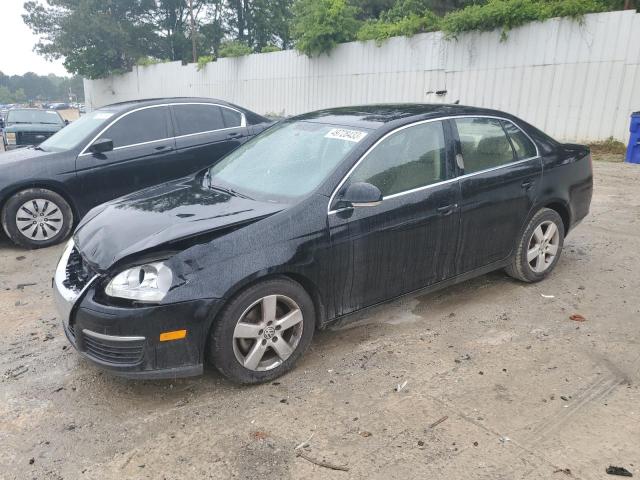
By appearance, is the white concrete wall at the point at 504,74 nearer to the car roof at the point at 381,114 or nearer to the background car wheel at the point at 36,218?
the car roof at the point at 381,114

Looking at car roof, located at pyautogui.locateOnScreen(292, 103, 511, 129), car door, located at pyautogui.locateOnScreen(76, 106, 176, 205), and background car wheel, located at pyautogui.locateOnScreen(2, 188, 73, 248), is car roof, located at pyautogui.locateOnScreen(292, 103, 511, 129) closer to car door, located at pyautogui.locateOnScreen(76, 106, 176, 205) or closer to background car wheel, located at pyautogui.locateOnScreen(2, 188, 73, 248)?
car door, located at pyautogui.locateOnScreen(76, 106, 176, 205)

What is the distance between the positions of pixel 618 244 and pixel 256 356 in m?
4.53

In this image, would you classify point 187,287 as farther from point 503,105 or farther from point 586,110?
point 503,105

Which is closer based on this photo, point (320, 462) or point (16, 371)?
point (320, 462)

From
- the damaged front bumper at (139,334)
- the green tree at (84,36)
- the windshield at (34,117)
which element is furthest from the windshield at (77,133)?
the green tree at (84,36)

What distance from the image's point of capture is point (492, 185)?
13.5 ft

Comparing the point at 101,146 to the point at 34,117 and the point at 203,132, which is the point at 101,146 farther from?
the point at 34,117

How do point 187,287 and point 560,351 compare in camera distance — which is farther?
Answer: point 560,351

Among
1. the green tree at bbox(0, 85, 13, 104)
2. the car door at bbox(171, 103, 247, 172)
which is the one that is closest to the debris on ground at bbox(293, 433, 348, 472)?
the car door at bbox(171, 103, 247, 172)

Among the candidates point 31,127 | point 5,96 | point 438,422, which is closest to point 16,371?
point 438,422

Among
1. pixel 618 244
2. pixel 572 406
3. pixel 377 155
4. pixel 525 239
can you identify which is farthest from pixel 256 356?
pixel 618 244

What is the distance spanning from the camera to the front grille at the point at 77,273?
10.2 ft

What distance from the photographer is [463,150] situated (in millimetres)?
4031

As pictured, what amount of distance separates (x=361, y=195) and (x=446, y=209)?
841 millimetres
